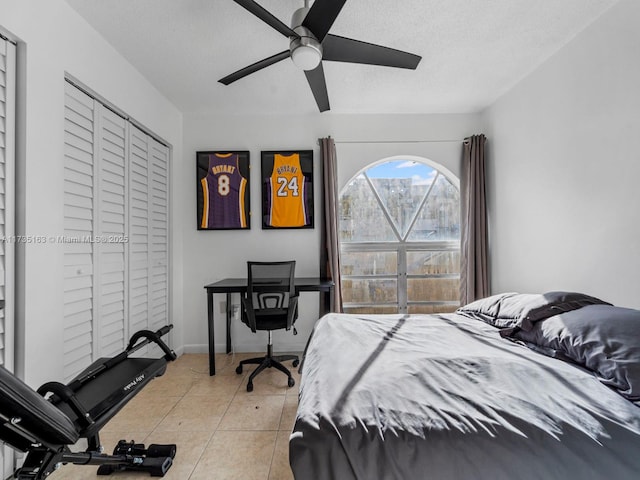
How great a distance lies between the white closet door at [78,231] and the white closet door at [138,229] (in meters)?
0.46

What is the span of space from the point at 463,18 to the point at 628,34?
0.93 m

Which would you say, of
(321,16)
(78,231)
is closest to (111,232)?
(78,231)

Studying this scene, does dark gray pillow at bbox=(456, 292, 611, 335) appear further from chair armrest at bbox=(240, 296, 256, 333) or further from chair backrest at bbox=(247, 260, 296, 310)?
chair armrest at bbox=(240, 296, 256, 333)

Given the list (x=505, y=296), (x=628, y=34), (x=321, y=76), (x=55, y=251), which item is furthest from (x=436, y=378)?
(x=628, y=34)

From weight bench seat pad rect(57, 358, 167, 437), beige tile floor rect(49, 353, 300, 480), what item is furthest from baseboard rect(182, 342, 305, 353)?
weight bench seat pad rect(57, 358, 167, 437)

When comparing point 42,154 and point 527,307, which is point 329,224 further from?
point 42,154

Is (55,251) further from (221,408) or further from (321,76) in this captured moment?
(321,76)

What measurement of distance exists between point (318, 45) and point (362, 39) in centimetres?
72

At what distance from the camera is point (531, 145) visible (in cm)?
276

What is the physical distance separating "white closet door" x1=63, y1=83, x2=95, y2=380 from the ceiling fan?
39.5 inches

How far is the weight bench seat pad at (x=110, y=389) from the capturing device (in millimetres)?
1375

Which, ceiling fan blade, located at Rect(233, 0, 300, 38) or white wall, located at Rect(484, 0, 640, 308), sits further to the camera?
white wall, located at Rect(484, 0, 640, 308)

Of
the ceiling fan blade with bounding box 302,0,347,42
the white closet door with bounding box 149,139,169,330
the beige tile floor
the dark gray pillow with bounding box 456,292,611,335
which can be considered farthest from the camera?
the white closet door with bounding box 149,139,169,330

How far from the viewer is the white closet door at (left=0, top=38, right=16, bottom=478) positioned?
5.19 ft
